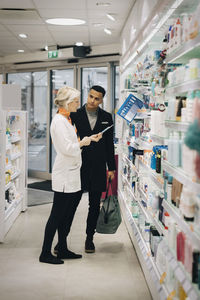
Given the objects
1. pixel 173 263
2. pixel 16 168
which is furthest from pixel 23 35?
pixel 173 263

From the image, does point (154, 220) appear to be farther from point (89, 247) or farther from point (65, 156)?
point (89, 247)

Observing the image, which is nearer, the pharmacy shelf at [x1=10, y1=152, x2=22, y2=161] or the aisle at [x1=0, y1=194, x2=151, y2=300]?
the aisle at [x1=0, y1=194, x2=151, y2=300]

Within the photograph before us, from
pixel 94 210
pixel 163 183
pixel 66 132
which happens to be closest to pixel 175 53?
pixel 163 183

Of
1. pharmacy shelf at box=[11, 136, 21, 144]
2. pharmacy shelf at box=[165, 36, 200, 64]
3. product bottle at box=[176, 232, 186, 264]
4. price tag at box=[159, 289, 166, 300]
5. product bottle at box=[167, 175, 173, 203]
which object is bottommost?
price tag at box=[159, 289, 166, 300]

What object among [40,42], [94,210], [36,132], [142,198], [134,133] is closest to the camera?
[142,198]

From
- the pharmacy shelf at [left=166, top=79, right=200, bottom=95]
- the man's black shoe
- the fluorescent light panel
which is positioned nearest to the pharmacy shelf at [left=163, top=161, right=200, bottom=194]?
the pharmacy shelf at [left=166, top=79, right=200, bottom=95]

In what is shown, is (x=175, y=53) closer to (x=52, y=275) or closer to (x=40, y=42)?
(x=52, y=275)

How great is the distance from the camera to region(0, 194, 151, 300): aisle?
11.6 ft

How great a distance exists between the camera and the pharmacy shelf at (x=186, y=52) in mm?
2234

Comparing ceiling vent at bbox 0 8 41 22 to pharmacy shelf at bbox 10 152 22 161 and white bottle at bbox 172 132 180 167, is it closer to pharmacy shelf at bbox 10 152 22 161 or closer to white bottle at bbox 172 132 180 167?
pharmacy shelf at bbox 10 152 22 161

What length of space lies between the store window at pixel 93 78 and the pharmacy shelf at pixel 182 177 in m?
6.51

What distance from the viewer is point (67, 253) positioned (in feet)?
14.5

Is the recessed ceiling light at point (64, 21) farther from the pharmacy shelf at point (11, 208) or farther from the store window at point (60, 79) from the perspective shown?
the store window at point (60, 79)

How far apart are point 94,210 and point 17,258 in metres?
1.01
